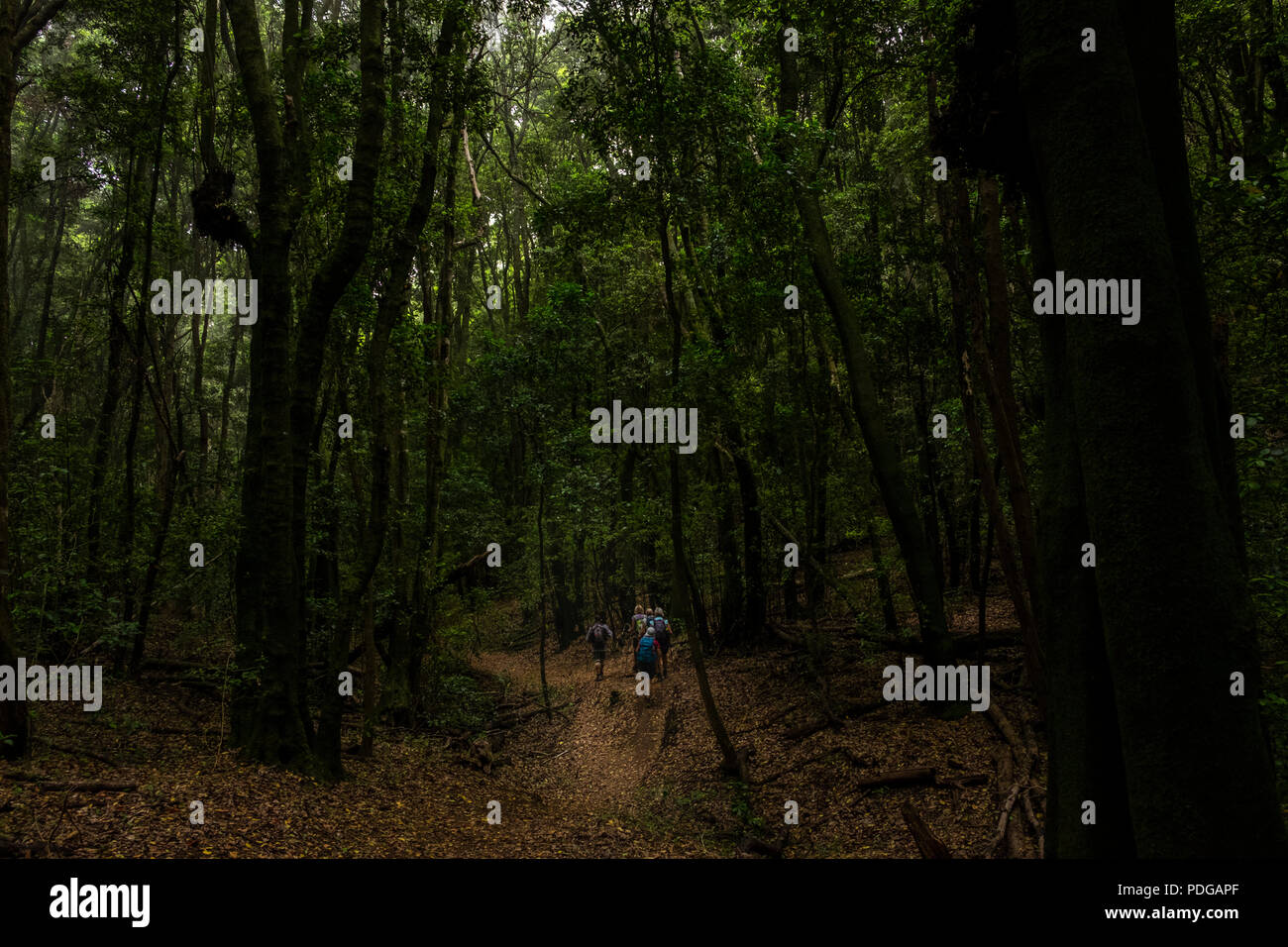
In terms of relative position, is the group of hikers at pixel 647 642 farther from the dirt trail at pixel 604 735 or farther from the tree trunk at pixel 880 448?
the tree trunk at pixel 880 448

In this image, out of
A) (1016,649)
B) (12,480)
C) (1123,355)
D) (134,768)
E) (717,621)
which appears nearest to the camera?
(1123,355)

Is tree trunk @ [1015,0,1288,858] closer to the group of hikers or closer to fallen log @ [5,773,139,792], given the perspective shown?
fallen log @ [5,773,139,792]

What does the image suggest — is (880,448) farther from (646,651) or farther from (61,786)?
(61,786)

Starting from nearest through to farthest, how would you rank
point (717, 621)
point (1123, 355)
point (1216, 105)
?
point (1123, 355)
point (1216, 105)
point (717, 621)

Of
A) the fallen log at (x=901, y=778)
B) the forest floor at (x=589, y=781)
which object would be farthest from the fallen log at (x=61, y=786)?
the fallen log at (x=901, y=778)

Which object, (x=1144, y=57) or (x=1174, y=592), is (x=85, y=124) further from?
(x=1174, y=592)

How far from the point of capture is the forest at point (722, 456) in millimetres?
3164

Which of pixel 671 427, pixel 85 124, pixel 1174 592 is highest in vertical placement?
pixel 85 124

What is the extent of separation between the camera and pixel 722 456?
1795 centimetres

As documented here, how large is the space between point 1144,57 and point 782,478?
534 inches

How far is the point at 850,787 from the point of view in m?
10.5

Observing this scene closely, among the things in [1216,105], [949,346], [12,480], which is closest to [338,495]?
[12,480]

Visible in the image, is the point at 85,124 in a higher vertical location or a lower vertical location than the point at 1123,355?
higher

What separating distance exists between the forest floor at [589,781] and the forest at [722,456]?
0.09 meters
